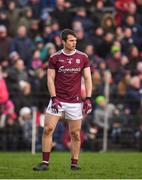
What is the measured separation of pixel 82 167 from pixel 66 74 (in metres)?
1.86

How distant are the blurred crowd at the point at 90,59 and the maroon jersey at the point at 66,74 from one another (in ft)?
23.7

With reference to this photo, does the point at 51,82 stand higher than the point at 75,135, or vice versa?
the point at 51,82

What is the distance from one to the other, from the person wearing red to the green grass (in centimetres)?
58

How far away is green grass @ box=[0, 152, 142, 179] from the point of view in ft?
43.3

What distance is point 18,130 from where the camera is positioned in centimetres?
2239

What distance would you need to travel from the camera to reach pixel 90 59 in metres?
24.0

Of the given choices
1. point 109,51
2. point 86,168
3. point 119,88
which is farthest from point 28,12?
point 86,168

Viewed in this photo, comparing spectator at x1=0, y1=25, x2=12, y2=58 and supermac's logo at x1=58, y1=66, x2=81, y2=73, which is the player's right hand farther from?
spectator at x1=0, y1=25, x2=12, y2=58

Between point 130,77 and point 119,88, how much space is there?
0.42 m

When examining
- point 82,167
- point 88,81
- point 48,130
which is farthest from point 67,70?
point 82,167

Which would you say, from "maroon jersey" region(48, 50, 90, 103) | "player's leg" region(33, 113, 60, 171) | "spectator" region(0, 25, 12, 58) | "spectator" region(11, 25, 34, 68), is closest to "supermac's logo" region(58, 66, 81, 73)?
"maroon jersey" region(48, 50, 90, 103)

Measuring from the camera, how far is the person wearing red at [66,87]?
1419 centimetres

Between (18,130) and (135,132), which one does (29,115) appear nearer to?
(18,130)

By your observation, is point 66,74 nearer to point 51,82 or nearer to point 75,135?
point 51,82
